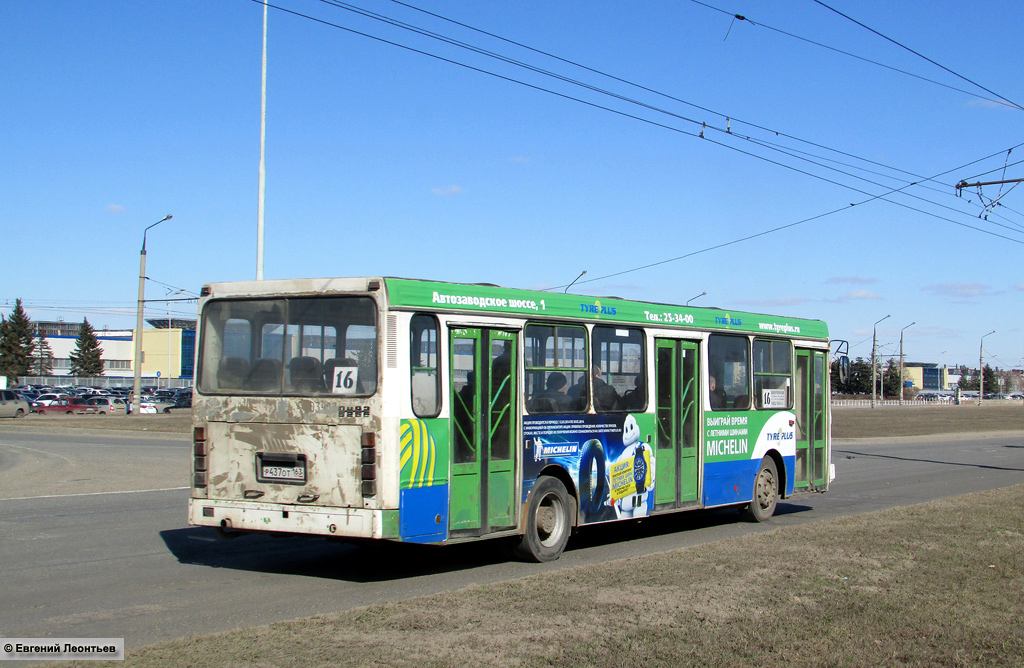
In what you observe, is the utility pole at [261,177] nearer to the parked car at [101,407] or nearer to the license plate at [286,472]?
the license plate at [286,472]

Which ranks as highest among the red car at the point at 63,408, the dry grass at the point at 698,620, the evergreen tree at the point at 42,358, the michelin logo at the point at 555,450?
the evergreen tree at the point at 42,358

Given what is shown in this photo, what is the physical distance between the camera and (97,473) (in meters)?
20.4

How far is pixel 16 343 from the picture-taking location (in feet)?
377

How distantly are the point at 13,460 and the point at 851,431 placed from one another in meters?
35.8

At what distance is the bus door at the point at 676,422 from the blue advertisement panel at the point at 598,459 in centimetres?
29

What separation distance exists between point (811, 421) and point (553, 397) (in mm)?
6482

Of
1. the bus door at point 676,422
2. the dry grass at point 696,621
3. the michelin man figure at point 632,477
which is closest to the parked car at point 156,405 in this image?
the bus door at point 676,422

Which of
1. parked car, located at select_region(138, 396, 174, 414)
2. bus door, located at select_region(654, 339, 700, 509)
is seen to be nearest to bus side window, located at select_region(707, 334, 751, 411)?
bus door, located at select_region(654, 339, 700, 509)

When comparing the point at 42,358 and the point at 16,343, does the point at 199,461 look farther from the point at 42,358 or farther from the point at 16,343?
the point at 42,358

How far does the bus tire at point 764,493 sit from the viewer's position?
46.2 feet

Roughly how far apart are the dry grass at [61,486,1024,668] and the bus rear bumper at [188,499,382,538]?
1204 mm

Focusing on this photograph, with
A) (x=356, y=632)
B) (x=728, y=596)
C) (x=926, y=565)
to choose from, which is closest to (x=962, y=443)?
(x=926, y=565)

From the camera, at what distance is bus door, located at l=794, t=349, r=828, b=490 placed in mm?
15062

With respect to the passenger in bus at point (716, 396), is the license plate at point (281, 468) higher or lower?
lower
